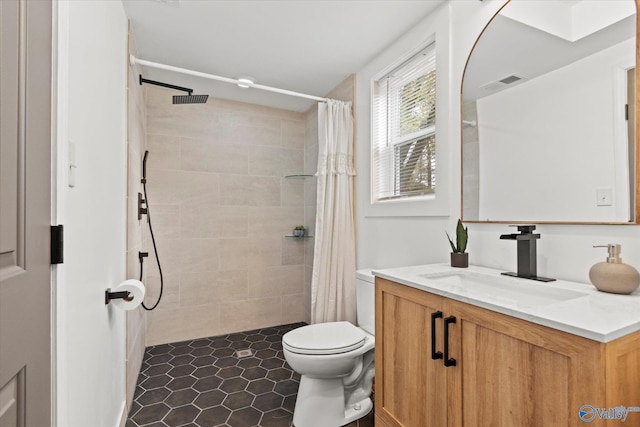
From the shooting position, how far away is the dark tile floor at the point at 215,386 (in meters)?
1.79

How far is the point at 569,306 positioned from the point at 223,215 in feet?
8.95

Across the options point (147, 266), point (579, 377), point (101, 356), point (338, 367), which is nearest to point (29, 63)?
point (101, 356)

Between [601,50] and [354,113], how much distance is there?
1617 mm

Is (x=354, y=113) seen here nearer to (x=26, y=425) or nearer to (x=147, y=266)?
(x=147, y=266)

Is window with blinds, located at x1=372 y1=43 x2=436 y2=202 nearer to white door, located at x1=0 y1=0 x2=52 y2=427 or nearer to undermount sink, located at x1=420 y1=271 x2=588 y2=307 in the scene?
undermount sink, located at x1=420 y1=271 x2=588 y2=307

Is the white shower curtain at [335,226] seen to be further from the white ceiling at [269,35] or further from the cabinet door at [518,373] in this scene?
the cabinet door at [518,373]

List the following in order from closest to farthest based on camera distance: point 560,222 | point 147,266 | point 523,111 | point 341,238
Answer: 1. point 560,222
2. point 523,111
3. point 341,238
4. point 147,266

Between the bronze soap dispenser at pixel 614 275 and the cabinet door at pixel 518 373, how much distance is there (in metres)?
0.41

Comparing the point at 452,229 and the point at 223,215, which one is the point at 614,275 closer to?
the point at 452,229

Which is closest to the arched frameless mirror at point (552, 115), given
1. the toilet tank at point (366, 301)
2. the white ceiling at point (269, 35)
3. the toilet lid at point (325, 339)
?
the white ceiling at point (269, 35)

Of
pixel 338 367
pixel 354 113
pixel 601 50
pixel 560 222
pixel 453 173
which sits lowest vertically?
pixel 338 367

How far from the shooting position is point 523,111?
56.1 inches

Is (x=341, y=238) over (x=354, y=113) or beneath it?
beneath

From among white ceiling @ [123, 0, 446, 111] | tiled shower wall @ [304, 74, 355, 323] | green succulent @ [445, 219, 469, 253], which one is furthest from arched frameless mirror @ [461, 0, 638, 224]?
tiled shower wall @ [304, 74, 355, 323]
